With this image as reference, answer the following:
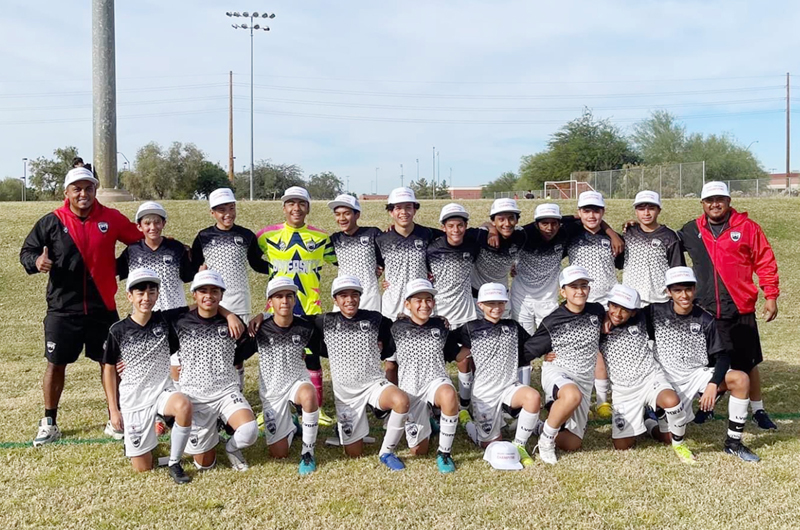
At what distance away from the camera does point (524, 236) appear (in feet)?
20.8

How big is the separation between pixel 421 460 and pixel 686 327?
2.45m

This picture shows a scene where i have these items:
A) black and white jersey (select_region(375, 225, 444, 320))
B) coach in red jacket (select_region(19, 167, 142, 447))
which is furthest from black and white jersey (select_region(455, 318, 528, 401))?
coach in red jacket (select_region(19, 167, 142, 447))

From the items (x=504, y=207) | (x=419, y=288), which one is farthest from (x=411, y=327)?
(x=504, y=207)

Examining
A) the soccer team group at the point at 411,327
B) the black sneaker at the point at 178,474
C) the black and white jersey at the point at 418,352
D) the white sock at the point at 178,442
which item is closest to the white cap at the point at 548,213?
the soccer team group at the point at 411,327

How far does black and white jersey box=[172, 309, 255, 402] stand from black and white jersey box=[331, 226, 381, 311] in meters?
→ 1.44

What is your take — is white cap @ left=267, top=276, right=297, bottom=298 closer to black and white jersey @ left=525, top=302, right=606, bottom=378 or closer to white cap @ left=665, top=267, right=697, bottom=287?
black and white jersey @ left=525, top=302, right=606, bottom=378

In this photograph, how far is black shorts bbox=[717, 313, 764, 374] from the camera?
5.89m

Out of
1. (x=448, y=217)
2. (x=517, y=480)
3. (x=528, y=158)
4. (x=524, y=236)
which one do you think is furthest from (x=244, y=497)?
(x=528, y=158)

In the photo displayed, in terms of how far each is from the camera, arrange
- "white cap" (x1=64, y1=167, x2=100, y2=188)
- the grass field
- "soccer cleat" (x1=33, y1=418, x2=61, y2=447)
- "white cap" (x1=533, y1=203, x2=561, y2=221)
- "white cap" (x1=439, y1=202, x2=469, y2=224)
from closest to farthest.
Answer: the grass field < "soccer cleat" (x1=33, y1=418, x2=61, y2=447) < "white cap" (x1=64, y1=167, x2=100, y2=188) < "white cap" (x1=439, y1=202, x2=469, y2=224) < "white cap" (x1=533, y1=203, x2=561, y2=221)

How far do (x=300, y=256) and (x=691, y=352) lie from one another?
352 centimetres

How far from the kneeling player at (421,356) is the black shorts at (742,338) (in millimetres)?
2575

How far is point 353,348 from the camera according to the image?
5.27 meters

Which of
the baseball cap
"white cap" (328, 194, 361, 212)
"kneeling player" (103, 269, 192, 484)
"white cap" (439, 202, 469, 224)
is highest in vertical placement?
the baseball cap

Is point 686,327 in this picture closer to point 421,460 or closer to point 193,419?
point 421,460
